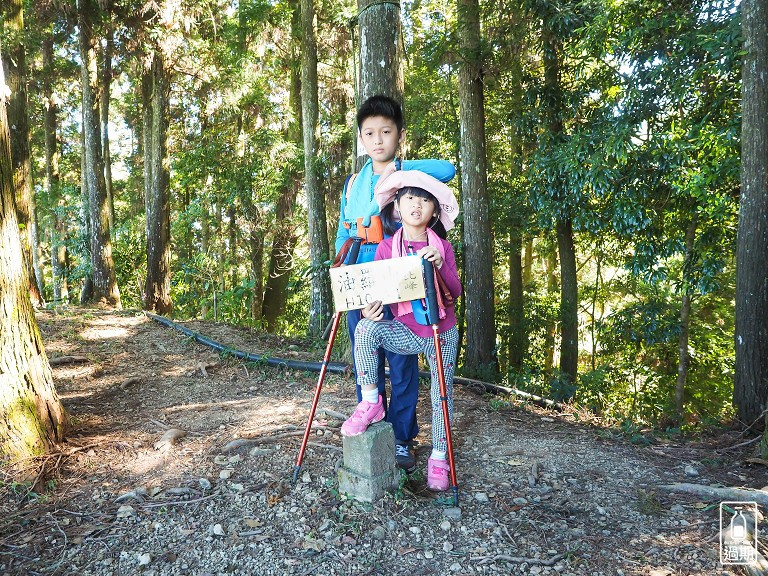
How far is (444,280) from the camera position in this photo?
9.29ft

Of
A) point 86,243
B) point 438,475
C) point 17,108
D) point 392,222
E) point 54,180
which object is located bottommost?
point 438,475

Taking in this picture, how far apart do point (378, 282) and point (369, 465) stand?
102 centimetres

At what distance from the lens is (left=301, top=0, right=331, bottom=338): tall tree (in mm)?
9117

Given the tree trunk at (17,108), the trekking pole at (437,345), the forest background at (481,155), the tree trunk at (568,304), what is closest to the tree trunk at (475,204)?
the forest background at (481,155)

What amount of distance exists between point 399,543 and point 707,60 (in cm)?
619

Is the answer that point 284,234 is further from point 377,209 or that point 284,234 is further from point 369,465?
point 369,465

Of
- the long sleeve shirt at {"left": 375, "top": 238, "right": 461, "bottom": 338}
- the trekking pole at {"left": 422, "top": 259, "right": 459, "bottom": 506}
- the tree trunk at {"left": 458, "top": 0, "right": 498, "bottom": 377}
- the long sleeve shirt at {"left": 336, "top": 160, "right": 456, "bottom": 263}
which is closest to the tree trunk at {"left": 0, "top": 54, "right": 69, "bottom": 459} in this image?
the long sleeve shirt at {"left": 336, "top": 160, "right": 456, "bottom": 263}

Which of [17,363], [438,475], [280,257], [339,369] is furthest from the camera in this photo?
[280,257]

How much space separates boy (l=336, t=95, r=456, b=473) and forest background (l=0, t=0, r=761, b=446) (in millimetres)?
2175

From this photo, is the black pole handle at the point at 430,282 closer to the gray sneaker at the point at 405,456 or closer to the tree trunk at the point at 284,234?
the gray sneaker at the point at 405,456

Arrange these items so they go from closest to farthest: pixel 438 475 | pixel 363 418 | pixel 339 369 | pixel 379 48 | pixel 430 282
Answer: pixel 430 282, pixel 363 418, pixel 438 475, pixel 379 48, pixel 339 369

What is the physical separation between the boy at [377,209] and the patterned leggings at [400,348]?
115mm

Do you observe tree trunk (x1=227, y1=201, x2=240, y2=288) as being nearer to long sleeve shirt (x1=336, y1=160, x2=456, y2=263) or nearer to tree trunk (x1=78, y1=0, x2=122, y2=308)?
tree trunk (x1=78, y1=0, x2=122, y2=308)

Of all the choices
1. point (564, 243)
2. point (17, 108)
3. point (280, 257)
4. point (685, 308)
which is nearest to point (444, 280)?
point (685, 308)
